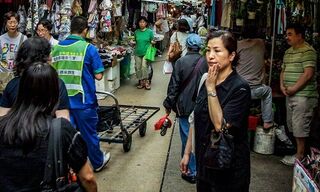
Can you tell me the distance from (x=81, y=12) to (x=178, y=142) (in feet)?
13.6

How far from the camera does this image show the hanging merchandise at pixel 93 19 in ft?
31.9

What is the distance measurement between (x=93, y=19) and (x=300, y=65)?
224 inches

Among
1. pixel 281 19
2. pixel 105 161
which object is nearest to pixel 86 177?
pixel 105 161

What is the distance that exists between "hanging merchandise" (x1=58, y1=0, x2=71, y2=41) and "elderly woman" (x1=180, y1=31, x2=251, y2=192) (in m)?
6.34

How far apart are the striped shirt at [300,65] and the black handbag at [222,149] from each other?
2.96 m

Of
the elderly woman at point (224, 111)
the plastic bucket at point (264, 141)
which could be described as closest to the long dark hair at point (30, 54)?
the elderly woman at point (224, 111)

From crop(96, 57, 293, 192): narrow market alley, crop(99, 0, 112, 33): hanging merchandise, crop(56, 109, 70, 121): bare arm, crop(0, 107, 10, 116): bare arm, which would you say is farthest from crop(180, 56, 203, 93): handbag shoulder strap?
crop(99, 0, 112, 33): hanging merchandise

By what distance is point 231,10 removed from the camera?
27.6ft

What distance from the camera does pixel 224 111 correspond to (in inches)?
108

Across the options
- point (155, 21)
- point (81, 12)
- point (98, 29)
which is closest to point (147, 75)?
point (98, 29)

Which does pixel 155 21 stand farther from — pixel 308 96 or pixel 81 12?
pixel 308 96

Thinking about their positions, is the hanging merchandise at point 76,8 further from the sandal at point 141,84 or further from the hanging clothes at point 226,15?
the hanging clothes at point 226,15

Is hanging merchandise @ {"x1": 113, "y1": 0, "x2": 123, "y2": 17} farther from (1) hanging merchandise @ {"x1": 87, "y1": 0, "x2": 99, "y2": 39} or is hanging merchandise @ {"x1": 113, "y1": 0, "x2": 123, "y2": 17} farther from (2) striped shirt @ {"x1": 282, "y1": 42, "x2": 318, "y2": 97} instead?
(2) striped shirt @ {"x1": 282, "y1": 42, "x2": 318, "y2": 97}

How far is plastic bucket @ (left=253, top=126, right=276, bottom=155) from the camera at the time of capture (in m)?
6.14
